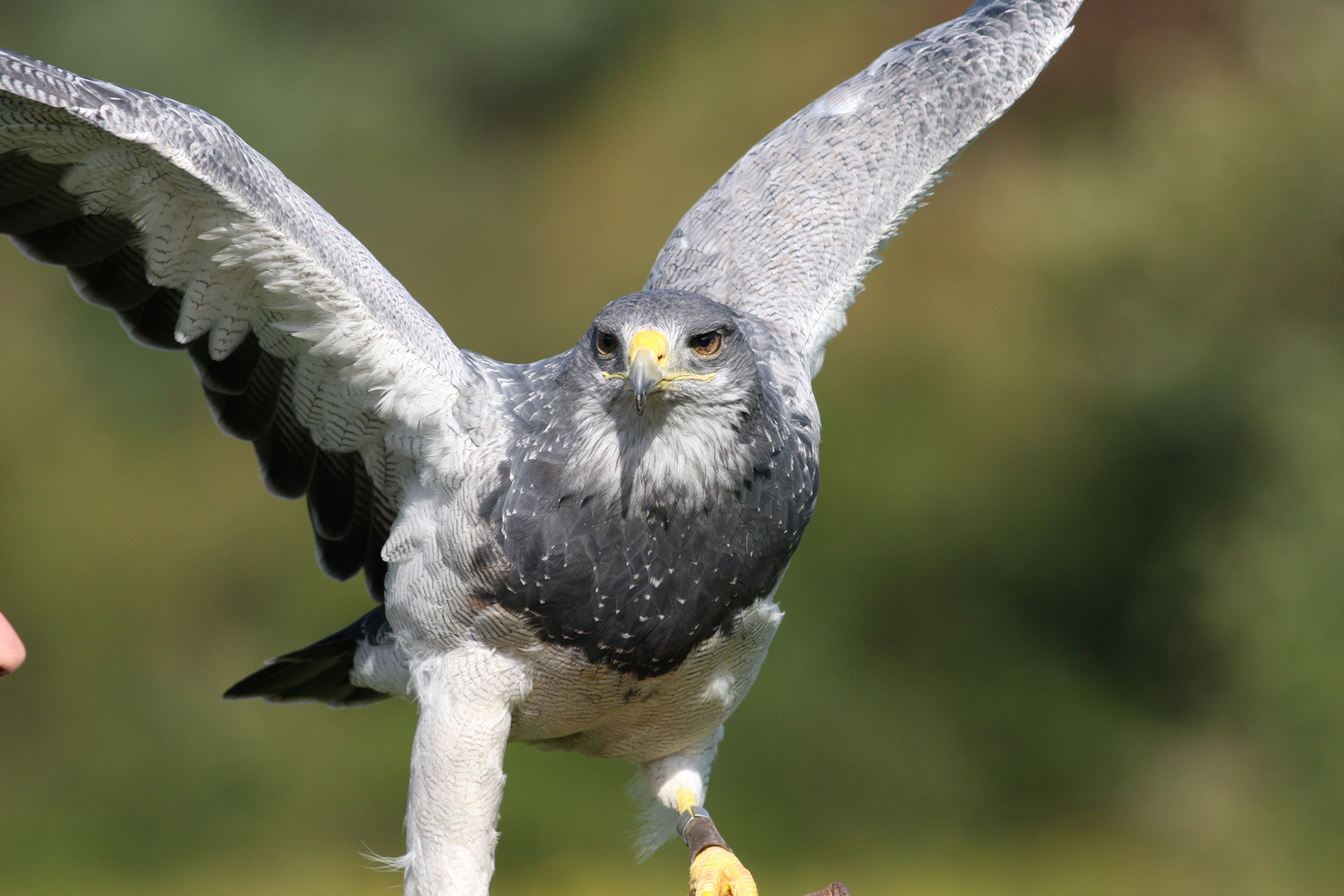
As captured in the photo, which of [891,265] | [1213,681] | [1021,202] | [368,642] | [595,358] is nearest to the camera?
[595,358]

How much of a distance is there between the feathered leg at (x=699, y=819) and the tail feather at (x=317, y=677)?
1001 mm

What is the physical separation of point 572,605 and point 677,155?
10.4m

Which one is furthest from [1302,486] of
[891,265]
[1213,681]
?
[891,265]

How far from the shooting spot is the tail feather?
4.62m

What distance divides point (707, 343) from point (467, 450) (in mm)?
790

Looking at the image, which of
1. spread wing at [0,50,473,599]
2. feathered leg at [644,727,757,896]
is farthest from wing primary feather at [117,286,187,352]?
feathered leg at [644,727,757,896]

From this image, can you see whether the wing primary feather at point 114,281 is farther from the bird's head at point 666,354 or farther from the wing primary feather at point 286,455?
the bird's head at point 666,354

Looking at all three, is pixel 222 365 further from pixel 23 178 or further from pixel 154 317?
pixel 23 178

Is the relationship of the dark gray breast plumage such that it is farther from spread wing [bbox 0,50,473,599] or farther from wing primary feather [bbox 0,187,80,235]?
wing primary feather [bbox 0,187,80,235]

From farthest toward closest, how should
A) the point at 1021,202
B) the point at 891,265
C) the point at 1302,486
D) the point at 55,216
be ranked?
the point at 891,265, the point at 1021,202, the point at 1302,486, the point at 55,216

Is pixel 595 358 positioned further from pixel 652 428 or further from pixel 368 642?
pixel 368 642

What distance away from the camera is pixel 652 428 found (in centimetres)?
356

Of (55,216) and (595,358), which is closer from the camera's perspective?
(595,358)

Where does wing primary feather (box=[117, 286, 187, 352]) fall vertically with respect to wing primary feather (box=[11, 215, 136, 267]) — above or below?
below
